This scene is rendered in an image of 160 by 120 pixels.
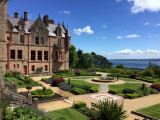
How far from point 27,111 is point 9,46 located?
26366mm

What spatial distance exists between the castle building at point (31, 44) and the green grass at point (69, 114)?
859 inches

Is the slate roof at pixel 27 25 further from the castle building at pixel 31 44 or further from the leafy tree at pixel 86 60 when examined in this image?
the leafy tree at pixel 86 60

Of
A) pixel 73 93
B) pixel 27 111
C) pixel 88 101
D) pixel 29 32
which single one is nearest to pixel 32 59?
pixel 29 32

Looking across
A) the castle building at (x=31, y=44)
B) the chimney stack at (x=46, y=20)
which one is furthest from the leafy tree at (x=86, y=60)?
the chimney stack at (x=46, y=20)

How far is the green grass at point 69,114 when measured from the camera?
→ 427 inches

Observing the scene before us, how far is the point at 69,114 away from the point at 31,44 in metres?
28.3

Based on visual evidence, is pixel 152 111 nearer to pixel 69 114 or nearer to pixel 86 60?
pixel 69 114

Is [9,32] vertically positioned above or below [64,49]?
above

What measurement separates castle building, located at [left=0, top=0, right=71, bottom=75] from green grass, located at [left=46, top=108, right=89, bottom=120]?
71.6 ft

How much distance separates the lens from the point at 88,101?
1549cm

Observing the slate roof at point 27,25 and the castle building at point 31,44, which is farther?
the slate roof at point 27,25

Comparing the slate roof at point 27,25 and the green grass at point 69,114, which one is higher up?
the slate roof at point 27,25

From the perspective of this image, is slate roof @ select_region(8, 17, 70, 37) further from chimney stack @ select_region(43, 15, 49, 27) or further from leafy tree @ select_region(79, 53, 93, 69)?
leafy tree @ select_region(79, 53, 93, 69)

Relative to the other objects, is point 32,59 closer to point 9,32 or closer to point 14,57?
point 14,57
